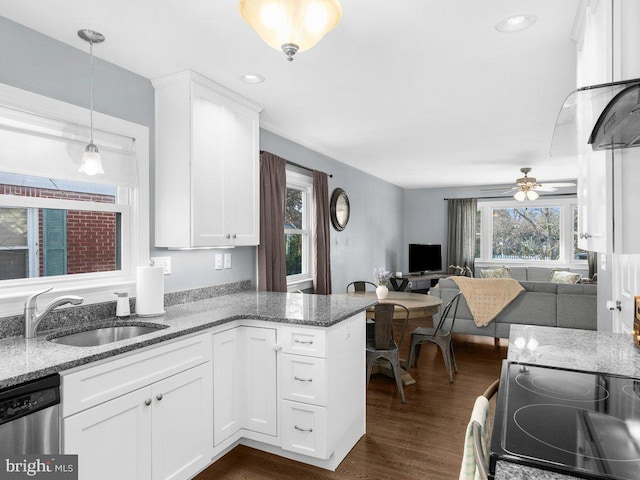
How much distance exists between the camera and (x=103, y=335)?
89.3 inches

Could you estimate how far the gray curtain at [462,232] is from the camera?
8344 mm

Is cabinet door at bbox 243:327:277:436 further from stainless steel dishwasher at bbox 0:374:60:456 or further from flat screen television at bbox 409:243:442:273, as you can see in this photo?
flat screen television at bbox 409:243:442:273

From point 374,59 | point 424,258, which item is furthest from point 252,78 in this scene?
point 424,258

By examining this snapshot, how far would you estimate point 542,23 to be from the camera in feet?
6.85

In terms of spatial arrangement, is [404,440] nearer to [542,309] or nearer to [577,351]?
[577,351]

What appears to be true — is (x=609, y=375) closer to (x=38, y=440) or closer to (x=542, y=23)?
(x=542, y=23)

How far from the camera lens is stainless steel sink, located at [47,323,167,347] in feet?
6.95

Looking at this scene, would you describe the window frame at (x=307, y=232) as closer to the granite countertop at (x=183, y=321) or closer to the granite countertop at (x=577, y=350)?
the granite countertop at (x=183, y=321)

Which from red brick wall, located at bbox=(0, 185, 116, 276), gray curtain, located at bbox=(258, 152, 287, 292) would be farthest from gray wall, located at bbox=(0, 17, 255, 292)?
gray curtain, located at bbox=(258, 152, 287, 292)

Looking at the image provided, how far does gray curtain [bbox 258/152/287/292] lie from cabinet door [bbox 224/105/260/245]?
1.25 ft

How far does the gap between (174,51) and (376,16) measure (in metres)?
1.20

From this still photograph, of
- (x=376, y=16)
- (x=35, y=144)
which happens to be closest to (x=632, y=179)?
(x=376, y=16)

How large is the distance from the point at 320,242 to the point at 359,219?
68.9 inches

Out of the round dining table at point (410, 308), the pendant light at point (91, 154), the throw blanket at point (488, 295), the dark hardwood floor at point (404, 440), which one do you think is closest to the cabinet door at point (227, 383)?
the dark hardwood floor at point (404, 440)
